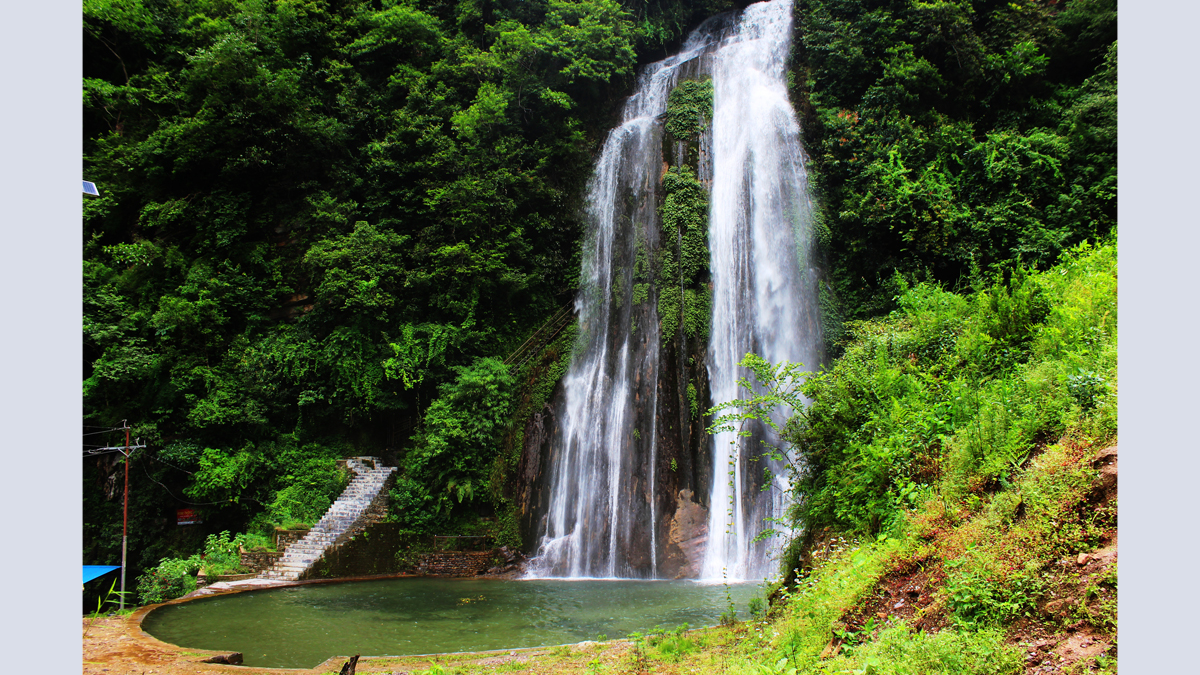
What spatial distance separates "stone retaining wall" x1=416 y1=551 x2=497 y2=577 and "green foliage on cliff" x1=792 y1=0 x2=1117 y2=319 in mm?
10052

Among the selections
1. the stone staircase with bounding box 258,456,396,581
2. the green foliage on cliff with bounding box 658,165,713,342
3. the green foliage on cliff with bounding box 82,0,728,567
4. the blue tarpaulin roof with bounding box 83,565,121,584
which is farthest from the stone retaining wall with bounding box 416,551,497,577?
the green foliage on cliff with bounding box 658,165,713,342

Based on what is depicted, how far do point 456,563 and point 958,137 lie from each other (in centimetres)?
1454

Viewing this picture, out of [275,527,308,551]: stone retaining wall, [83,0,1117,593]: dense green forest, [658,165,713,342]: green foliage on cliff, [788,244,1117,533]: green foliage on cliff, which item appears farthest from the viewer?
[658,165,713,342]: green foliage on cliff

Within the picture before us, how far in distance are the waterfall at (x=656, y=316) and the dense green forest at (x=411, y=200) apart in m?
0.79

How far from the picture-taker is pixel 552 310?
1638 centimetres

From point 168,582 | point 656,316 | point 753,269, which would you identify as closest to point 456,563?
point 168,582

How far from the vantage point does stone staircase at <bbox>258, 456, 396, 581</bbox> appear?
41.1 ft

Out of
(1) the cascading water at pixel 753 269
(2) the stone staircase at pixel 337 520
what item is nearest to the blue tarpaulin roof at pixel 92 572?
(2) the stone staircase at pixel 337 520

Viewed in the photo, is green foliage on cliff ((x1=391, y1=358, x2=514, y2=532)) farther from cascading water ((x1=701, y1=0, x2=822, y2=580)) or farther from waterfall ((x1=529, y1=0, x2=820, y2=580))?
cascading water ((x1=701, y1=0, x2=822, y2=580))

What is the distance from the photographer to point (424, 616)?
28.9ft

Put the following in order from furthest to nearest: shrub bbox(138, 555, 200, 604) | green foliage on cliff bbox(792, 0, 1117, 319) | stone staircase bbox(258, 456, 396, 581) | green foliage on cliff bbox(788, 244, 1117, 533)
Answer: stone staircase bbox(258, 456, 396, 581), green foliage on cliff bbox(792, 0, 1117, 319), shrub bbox(138, 555, 200, 604), green foliage on cliff bbox(788, 244, 1117, 533)

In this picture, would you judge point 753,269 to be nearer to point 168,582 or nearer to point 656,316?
point 656,316

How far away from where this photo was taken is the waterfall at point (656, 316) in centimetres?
1260

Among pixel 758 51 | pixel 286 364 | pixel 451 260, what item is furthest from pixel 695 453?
pixel 758 51
